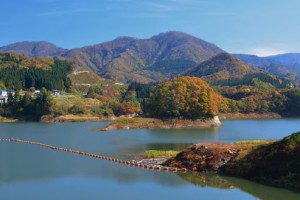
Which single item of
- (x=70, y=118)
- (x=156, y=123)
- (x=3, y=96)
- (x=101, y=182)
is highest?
(x=3, y=96)

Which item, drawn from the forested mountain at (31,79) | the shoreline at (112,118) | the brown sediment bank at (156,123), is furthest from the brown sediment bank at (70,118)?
the forested mountain at (31,79)

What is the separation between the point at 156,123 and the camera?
3233 inches

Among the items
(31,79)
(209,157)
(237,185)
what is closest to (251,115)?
(31,79)

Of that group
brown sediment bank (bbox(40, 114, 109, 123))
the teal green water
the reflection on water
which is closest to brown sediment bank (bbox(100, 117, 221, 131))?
brown sediment bank (bbox(40, 114, 109, 123))

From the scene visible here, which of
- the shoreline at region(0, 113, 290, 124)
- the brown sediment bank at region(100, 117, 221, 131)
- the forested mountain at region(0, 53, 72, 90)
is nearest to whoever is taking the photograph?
the brown sediment bank at region(100, 117, 221, 131)

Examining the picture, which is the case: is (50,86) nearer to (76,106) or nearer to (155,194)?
(76,106)

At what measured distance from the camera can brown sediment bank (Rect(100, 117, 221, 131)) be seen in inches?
3081

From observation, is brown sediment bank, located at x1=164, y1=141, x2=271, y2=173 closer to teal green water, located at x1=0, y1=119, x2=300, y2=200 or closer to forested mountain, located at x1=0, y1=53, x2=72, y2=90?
teal green water, located at x1=0, y1=119, x2=300, y2=200

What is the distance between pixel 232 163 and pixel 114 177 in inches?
351

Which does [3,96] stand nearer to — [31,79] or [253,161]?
[31,79]

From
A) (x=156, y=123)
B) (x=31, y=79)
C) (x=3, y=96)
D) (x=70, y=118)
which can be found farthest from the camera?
(x=31, y=79)

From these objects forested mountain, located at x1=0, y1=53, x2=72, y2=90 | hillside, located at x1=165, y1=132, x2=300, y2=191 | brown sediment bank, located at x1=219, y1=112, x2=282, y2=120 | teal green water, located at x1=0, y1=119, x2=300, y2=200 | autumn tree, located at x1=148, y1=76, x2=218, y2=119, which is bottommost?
teal green water, located at x1=0, y1=119, x2=300, y2=200

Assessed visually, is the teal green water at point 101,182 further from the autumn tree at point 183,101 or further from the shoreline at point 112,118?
the autumn tree at point 183,101

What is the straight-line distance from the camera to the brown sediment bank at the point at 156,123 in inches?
3081
